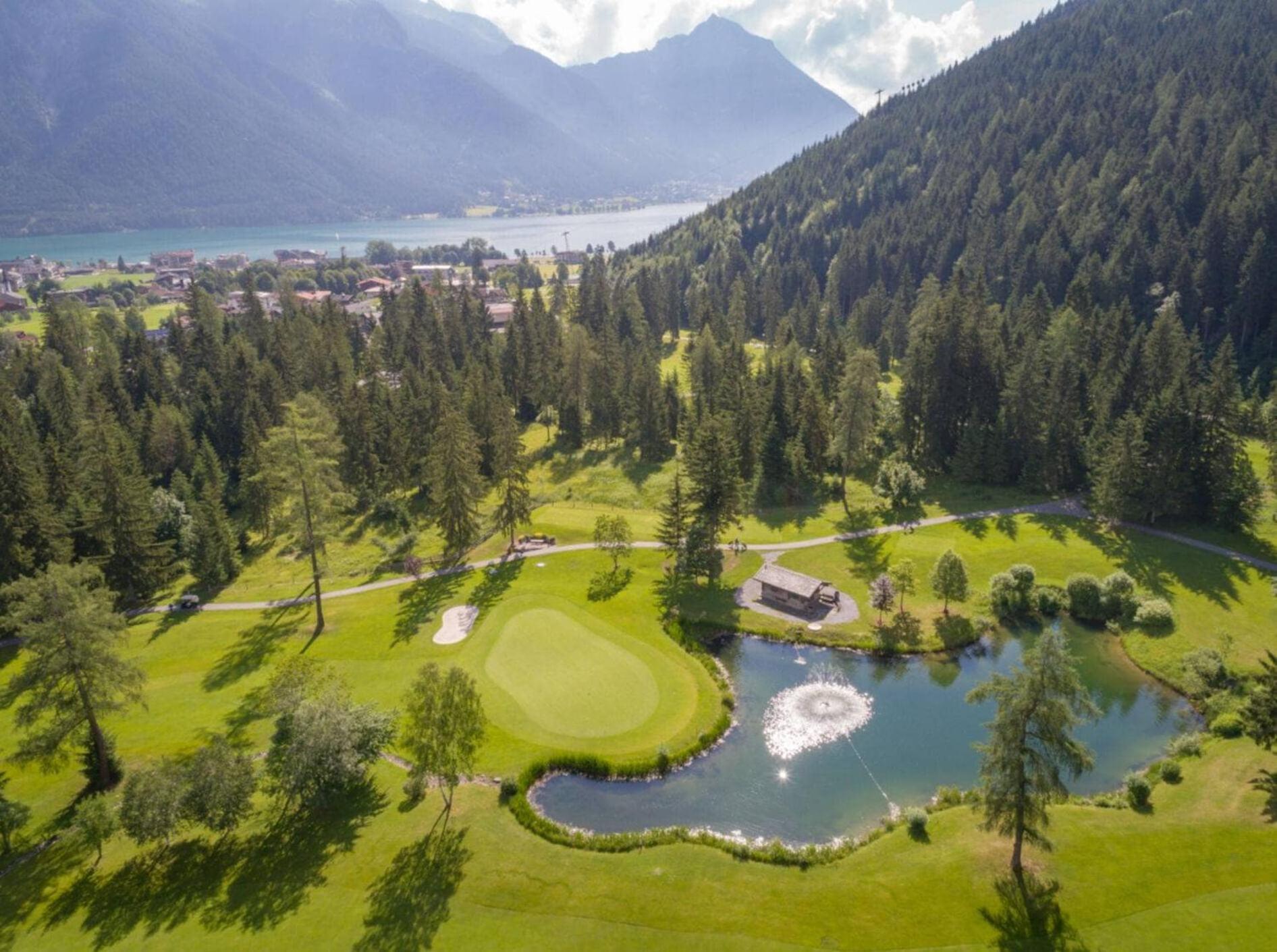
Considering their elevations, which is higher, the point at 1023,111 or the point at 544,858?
the point at 1023,111

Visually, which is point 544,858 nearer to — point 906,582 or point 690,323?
point 906,582

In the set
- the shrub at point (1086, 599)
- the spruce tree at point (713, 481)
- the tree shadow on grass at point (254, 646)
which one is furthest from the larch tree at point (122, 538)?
the shrub at point (1086, 599)

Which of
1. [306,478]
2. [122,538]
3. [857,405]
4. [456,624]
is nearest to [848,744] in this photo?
[456,624]

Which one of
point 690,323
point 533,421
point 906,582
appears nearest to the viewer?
point 906,582

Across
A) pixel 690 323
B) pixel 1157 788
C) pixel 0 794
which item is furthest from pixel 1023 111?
pixel 0 794

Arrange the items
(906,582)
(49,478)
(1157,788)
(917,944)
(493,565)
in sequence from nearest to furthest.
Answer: (917,944)
(1157,788)
(906,582)
(493,565)
(49,478)

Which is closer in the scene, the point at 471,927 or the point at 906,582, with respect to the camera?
the point at 471,927

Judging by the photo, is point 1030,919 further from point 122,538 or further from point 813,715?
point 122,538
